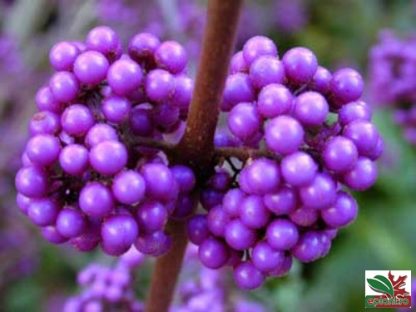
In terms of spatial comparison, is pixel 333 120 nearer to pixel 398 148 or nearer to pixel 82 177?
pixel 82 177

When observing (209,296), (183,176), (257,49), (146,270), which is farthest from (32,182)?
(146,270)

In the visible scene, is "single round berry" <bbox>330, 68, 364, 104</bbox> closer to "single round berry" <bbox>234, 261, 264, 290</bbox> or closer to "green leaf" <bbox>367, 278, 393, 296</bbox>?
"single round berry" <bbox>234, 261, 264, 290</bbox>

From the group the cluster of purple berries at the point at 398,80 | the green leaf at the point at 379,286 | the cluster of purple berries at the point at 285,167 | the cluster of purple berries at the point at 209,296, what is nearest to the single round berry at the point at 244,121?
the cluster of purple berries at the point at 285,167

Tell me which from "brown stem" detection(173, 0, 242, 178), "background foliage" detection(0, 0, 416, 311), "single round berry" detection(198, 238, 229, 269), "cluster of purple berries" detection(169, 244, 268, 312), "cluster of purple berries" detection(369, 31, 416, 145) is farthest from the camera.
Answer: "background foliage" detection(0, 0, 416, 311)

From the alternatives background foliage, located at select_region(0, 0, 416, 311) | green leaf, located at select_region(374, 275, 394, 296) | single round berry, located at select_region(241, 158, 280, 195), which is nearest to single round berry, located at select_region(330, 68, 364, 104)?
single round berry, located at select_region(241, 158, 280, 195)

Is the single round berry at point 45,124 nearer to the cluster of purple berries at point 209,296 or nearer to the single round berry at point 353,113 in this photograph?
the single round berry at point 353,113

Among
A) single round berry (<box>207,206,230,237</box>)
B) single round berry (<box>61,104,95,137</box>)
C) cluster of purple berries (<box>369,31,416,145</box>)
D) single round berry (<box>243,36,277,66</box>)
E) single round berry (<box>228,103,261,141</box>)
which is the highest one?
cluster of purple berries (<box>369,31,416,145</box>)

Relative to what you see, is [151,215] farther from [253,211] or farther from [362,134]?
[362,134]
